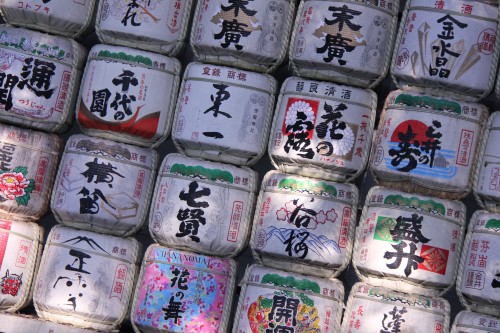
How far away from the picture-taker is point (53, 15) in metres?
5.04

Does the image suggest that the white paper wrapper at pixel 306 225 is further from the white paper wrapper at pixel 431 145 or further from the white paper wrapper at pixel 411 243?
Answer: the white paper wrapper at pixel 431 145

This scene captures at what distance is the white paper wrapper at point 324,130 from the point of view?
189 inches

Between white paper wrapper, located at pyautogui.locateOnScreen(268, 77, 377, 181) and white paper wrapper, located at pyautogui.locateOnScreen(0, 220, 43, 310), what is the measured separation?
1.14 metres

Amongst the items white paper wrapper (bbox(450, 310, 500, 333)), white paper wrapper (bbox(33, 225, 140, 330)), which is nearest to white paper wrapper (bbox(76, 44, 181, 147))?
white paper wrapper (bbox(33, 225, 140, 330))

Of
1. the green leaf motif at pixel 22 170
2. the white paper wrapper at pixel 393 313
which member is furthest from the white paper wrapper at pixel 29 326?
the white paper wrapper at pixel 393 313

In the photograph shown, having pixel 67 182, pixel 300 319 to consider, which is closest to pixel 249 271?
pixel 300 319

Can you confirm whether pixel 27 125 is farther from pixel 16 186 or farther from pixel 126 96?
pixel 126 96

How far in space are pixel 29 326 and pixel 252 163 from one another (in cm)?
119

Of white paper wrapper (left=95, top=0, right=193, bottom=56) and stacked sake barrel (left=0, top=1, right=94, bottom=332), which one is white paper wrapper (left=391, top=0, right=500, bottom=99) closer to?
white paper wrapper (left=95, top=0, right=193, bottom=56)

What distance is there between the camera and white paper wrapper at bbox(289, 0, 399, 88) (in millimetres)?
4816

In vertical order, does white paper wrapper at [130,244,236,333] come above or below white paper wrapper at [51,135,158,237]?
below

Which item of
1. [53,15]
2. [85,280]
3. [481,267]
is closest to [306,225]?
[481,267]

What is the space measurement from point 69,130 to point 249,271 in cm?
114

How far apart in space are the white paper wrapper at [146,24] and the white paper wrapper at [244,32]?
92mm
